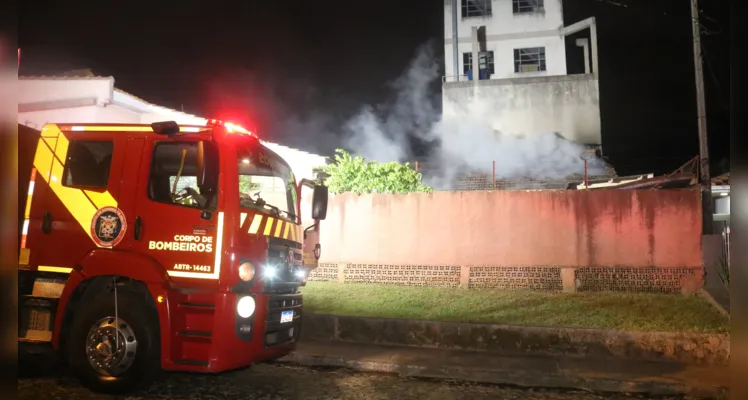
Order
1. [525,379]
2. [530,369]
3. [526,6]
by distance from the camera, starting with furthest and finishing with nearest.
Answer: [526,6] < [530,369] < [525,379]

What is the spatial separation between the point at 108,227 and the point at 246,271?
4.95 feet

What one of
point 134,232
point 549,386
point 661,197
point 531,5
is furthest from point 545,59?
point 134,232

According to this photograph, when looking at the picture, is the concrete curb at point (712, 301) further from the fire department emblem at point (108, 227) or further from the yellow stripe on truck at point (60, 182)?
Answer: the yellow stripe on truck at point (60, 182)

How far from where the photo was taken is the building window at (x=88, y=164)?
Result: 5211mm

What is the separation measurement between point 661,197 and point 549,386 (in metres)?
5.27

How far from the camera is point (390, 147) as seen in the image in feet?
87.8

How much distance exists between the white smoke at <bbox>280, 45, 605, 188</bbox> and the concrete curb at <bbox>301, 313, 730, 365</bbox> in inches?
562

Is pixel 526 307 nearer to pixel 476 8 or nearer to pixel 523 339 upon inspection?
pixel 523 339

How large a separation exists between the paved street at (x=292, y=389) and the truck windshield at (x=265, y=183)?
6.33ft

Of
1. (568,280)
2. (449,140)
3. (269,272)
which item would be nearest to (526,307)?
(568,280)

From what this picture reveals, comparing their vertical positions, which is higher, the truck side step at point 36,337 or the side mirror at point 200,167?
the side mirror at point 200,167

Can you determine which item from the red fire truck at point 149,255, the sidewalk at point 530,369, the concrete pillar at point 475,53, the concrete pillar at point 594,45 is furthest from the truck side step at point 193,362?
the concrete pillar at point 594,45

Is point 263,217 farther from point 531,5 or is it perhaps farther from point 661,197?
point 531,5

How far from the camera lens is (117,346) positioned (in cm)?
470
